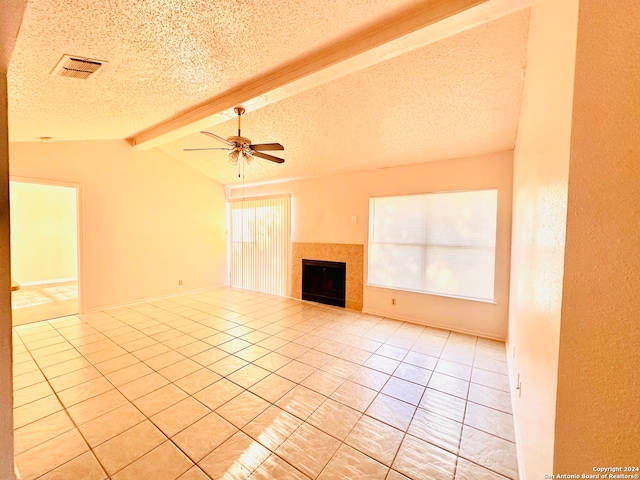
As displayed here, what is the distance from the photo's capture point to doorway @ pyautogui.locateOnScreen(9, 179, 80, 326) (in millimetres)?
6117

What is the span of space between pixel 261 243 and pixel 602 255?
5823 mm

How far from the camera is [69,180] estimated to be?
4074 mm

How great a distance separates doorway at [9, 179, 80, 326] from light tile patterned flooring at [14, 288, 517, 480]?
347cm

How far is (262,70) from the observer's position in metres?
2.27

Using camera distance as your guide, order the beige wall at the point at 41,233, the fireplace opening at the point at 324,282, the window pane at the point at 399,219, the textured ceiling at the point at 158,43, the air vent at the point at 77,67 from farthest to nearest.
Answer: the beige wall at the point at 41,233 < the fireplace opening at the point at 324,282 < the window pane at the point at 399,219 < the air vent at the point at 77,67 < the textured ceiling at the point at 158,43

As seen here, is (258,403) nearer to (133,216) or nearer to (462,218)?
(462,218)

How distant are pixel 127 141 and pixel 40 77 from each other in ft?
9.98

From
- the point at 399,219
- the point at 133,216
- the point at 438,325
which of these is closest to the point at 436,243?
the point at 399,219

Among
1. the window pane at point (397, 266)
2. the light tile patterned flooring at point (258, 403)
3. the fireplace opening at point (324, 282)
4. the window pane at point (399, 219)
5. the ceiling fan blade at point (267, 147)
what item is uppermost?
the ceiling fan blade at point (267, 147)

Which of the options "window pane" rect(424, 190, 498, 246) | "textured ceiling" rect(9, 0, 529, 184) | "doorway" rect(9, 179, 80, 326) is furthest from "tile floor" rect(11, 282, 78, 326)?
"window pane" rect(424, 190, 498, 246)

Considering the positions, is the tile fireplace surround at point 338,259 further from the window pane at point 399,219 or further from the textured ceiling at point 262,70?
the textured ceiling at point 262,70

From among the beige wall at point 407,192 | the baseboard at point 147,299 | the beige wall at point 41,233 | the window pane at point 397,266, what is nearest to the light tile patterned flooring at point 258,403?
the beige wall at point 407,192

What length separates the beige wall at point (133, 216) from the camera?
411cm

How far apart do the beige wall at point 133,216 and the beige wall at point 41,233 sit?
2.38 metres
